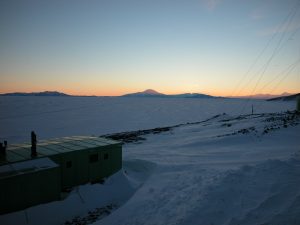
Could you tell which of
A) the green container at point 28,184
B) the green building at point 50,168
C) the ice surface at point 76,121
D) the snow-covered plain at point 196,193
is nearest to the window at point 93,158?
the green building at point 50,168

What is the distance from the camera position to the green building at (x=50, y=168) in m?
13.3

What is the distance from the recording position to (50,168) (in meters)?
14.4

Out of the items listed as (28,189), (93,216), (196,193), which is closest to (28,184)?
(28,189)

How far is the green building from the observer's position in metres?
13.3

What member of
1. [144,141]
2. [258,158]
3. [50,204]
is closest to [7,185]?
[50,204]

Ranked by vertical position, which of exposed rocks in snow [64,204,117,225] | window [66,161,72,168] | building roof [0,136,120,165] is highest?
building roof [0,136,120,165]

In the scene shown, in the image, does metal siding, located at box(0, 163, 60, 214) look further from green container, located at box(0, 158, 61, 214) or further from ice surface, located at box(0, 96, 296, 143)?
ice surface, located at box(0, 96, 296, 143)

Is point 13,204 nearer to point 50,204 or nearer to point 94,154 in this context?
point 50,204

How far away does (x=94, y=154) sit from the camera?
18.3 m

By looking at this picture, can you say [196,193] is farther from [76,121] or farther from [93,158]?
[76,121]

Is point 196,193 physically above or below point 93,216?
above

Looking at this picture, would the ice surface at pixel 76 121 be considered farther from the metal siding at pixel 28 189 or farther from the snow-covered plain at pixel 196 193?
the metal siding at pixel 28 189

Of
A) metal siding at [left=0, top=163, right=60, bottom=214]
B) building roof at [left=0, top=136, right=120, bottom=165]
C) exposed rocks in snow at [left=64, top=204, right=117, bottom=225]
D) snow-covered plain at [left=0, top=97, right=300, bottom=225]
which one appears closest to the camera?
snow-covered plain at [left=0, top=97, right=300, bottom=225]

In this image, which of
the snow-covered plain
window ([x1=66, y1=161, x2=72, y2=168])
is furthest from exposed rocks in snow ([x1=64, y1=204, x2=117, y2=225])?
window ([x1=66, y1=161, x2=72, y2=168])
